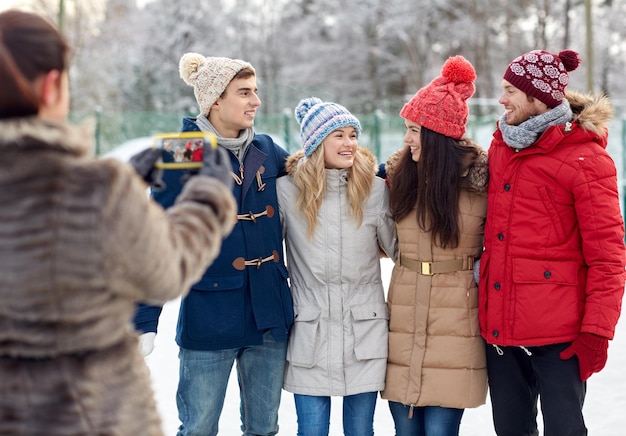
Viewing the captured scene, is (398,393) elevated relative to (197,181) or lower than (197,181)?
lower

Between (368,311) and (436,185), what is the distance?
60 centimetres

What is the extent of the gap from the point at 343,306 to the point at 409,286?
11.4 inches

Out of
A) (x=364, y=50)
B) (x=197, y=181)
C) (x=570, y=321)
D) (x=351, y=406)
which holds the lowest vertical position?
(x=351, y=406)

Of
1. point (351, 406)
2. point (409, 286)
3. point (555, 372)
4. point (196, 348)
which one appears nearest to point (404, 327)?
point (409, 286)

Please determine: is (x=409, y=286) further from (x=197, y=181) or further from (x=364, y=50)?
(x=364, y=50)

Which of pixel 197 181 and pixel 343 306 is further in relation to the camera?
pixel 343 306

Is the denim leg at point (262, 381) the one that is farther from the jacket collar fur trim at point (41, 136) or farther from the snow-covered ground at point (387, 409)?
the jacket collar fur trim at point (41, 136)

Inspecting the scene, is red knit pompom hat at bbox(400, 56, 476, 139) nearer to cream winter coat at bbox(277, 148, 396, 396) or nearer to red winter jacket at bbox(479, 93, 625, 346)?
red winter jacket at bbox(479, 93, 625, 346)

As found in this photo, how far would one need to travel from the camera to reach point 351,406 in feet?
10.8

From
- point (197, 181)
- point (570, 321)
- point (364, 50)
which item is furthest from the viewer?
point (364, 50)

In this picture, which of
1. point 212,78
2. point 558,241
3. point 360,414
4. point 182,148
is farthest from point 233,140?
point 558,241

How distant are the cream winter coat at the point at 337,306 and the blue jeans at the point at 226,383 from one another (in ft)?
0.27

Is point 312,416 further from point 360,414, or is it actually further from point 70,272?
point 70,272

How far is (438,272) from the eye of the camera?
3.20m
